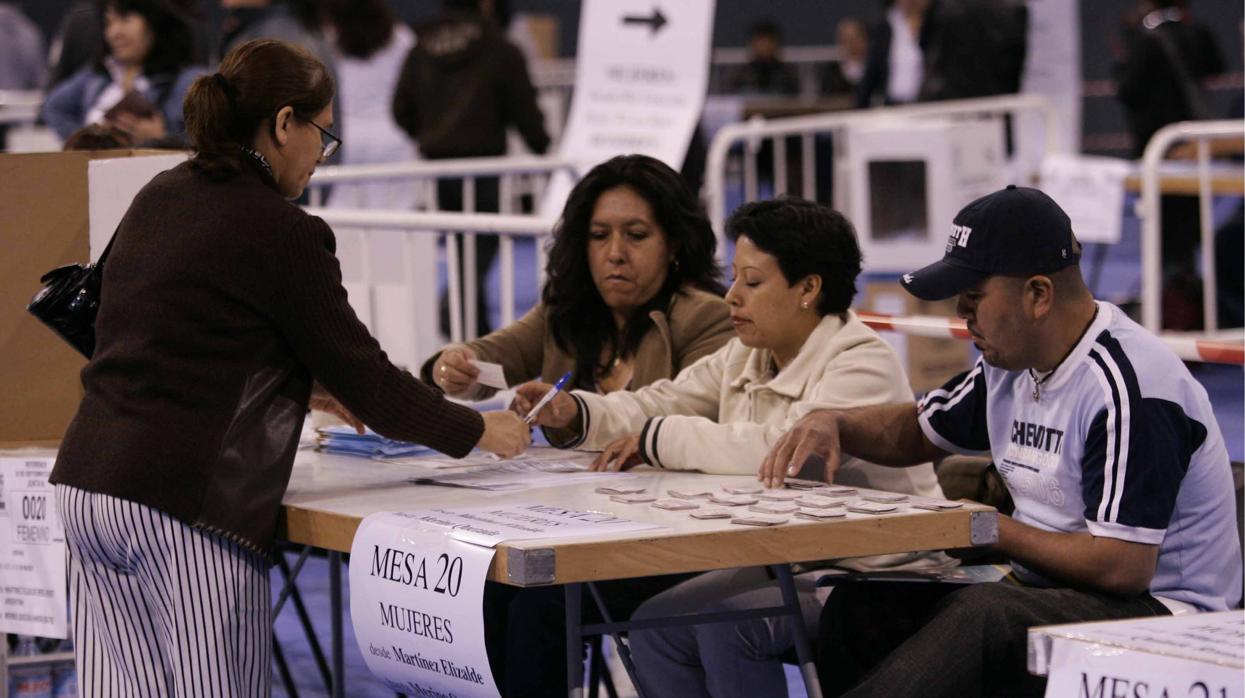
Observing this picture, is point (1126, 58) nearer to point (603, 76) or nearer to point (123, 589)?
point (603, 76)

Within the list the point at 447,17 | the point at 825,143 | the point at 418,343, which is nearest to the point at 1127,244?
the point at 825,143

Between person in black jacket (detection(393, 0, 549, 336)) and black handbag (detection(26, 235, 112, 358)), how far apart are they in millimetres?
4929

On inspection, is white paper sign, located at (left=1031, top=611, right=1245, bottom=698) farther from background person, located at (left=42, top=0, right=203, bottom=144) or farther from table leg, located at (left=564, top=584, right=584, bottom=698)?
A: background person, located at (left=42, top=0, right=203, bottom=144)

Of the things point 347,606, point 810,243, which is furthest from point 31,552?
point 347,606

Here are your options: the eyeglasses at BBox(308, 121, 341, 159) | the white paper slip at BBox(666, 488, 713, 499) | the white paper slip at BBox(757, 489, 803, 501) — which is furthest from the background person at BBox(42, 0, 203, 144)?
the white paper slip at BBox(757, 489, 803, 501)

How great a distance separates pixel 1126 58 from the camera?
10406 mm

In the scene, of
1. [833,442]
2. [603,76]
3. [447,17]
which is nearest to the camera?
[833,442]

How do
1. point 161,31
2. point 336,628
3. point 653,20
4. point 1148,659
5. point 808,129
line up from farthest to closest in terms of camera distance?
point 808,129
point 653,20
point 161,31
point 336,628
point 1148,659

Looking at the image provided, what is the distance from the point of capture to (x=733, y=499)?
3.03 metres

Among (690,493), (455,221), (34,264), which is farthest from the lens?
(455,221)

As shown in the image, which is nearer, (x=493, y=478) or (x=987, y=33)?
(x=493, y=478)

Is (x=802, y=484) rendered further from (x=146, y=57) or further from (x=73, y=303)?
(x=146, y=57)

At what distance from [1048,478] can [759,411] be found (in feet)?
2.34

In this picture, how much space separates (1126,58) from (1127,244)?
420 cm
